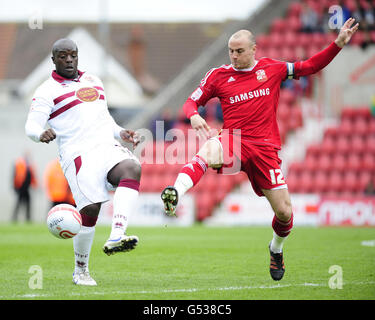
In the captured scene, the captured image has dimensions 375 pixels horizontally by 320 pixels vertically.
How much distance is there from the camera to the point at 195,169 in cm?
700

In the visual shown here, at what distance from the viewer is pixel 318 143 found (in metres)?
21.4

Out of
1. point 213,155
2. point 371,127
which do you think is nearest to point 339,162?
point 371,127

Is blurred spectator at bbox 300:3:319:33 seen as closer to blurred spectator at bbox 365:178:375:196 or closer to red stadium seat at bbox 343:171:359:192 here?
red stadium seat at bbox 343:171:359:192

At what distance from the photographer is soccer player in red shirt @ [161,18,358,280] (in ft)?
24.2

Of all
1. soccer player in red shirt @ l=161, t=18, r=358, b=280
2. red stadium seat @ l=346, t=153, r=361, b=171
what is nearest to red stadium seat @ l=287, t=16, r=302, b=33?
red stadium seat @ l=346, t=153, r=361, b=171

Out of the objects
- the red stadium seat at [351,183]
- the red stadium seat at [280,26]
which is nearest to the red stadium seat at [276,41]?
the red stadium seat at [280,26]

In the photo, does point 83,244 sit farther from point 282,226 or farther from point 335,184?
point 335,184

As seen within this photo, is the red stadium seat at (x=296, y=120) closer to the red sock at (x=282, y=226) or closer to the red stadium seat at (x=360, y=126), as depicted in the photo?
the red stadium seat at (x=360, y=126)

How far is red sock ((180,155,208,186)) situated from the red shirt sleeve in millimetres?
1402

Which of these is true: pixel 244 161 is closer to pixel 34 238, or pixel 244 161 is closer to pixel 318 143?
pixel 34 238

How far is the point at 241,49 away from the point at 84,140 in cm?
180

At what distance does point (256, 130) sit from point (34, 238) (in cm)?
817

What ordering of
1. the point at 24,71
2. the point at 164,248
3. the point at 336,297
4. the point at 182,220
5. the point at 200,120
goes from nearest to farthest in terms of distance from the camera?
the point at 336,297 → the point at 200,120 → the point at 164,248 → the point at 182,220 → the point at 24,71
